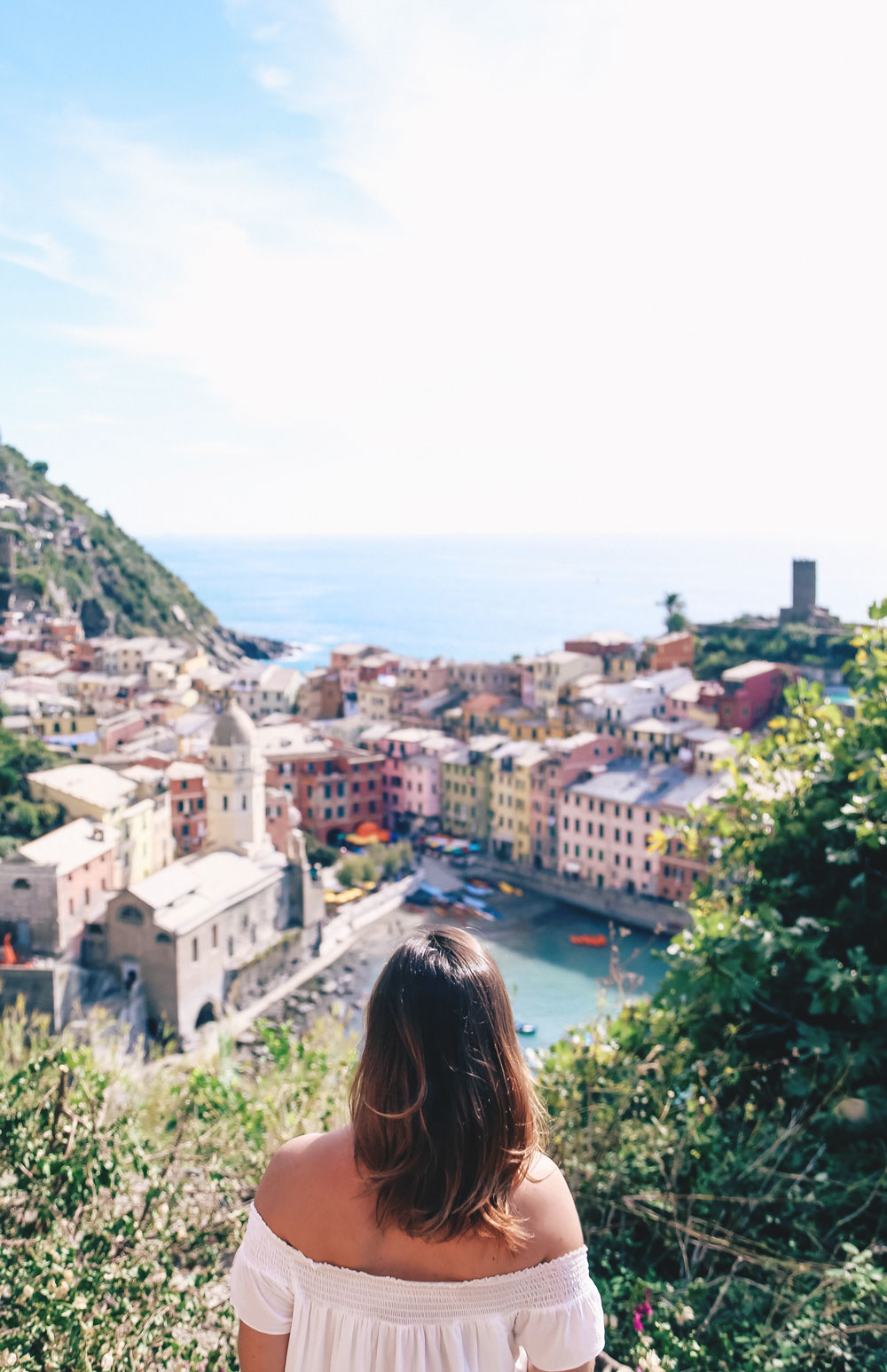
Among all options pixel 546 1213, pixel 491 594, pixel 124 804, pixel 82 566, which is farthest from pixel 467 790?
pixel 491 594

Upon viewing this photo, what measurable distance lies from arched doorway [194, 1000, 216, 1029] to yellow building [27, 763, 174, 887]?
242 cm

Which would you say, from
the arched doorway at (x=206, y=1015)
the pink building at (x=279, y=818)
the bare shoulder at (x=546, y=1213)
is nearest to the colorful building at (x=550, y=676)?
the pink building at (x=279, y=818)

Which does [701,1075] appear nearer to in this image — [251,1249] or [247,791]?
[251,1249]

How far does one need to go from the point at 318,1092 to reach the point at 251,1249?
1.77 metres

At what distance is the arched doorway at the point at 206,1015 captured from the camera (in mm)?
14008

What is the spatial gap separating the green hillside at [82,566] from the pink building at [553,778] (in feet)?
74.6

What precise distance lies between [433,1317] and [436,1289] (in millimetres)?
28

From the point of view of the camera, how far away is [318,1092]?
2.65 m

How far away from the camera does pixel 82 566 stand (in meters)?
40.8

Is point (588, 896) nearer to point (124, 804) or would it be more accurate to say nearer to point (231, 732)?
point (231, 732)

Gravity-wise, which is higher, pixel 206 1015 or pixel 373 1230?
pixel 373 1230

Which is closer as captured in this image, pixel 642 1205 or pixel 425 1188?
pixel 425 1188

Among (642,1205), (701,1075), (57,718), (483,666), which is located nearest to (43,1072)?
(642,1205)

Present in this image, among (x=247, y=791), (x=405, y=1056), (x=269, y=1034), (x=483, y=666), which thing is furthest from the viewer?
(x=483, y=666)
